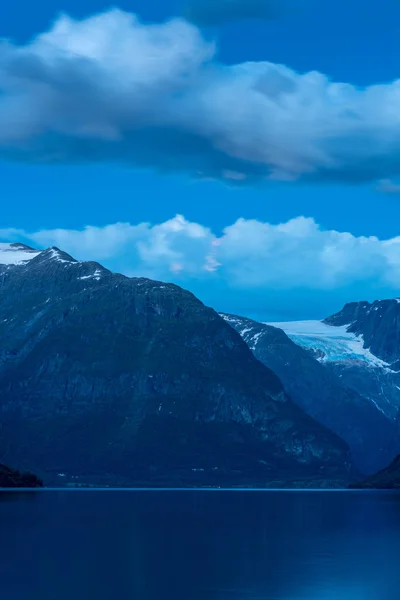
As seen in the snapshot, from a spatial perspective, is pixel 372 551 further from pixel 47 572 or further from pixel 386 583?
pixel 47 572

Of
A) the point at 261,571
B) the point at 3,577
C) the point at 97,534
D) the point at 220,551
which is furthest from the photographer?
the point at 97,534

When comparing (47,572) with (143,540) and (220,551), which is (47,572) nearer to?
(220,551)

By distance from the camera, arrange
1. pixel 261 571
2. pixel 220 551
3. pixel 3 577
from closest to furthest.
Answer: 1. pixel 3 577
2. pixel 261 571
3. pixel 220 551

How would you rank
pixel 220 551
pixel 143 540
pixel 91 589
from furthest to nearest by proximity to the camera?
pixel 143 540
pixel 220 551
pixel 91 589

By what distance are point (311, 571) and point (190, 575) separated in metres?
15.4

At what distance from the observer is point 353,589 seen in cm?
11800

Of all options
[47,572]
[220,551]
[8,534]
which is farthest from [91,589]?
[8,534]

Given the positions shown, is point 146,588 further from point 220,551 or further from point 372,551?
point 372,551

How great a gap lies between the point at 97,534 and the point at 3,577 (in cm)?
6987

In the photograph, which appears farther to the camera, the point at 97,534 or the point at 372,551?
the point at 97,534

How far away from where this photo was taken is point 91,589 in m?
114

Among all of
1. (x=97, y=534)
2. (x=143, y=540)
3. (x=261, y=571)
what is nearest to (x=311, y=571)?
(x=261, y=571)

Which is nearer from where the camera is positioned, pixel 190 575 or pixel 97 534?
pixel 190 575

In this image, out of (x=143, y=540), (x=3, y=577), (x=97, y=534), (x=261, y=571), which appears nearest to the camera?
(x=3, y=577)
